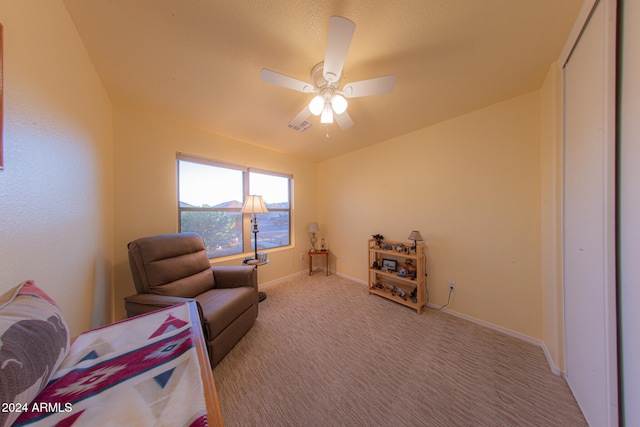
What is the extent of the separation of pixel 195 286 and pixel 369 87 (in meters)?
2.34

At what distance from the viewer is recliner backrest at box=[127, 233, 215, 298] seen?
1.60 m

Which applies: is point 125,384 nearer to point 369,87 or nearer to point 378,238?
point 369,87

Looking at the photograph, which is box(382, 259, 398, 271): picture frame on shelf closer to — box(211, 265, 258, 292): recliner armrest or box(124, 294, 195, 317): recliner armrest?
box(211, 265, 258, 292): recliner armrest

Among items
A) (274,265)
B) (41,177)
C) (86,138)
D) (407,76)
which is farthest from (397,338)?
(86,138)

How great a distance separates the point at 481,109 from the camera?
1942 mm

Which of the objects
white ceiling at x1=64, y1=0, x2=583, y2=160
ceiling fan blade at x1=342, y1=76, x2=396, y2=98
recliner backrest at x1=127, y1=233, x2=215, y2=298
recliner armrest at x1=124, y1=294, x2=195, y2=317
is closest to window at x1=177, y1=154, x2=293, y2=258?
recliner backrest at x1=127, y1=233, x2=215, y2=298

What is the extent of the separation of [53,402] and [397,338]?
6.76 feet

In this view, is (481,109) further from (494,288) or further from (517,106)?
(494,288)

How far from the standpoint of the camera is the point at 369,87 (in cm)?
131

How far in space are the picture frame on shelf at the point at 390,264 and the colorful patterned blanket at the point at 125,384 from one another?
231 centimetres

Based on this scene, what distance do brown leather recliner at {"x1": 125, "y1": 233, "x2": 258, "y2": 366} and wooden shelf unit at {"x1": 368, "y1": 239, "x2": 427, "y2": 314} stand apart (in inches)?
65.9

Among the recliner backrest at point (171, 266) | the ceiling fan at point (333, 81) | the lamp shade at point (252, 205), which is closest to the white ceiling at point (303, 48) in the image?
the ceiling fan at point (333, 81)

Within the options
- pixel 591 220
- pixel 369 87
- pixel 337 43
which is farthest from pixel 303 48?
pixel 591 220

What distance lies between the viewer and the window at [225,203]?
2.34m
